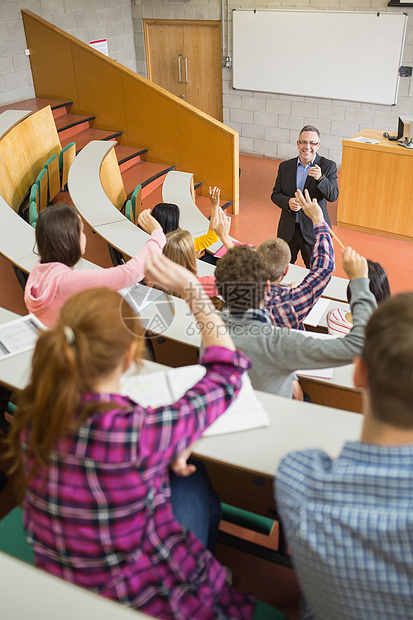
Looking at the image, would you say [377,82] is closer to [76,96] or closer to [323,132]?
[323,132]

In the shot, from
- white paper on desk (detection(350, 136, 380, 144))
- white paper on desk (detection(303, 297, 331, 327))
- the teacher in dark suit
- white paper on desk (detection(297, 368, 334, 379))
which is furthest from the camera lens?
white paper on desk (detection(350, 136, 380, 144))

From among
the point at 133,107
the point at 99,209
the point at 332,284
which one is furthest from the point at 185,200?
the point at 332,284

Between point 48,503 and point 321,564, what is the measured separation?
0.54m

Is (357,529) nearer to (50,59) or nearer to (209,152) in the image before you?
(209,152)

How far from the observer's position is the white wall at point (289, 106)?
668cm

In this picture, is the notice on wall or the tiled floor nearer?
the tiled floor

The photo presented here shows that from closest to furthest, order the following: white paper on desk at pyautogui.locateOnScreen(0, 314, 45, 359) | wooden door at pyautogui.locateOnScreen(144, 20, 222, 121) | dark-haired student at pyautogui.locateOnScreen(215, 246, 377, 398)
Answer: dark-haired student at pyautogui.locateOnScreen(215, 246, 377, 398), white paper on desk at pyautogui.locateOnScreen(0, 314, 45, 359), wooden door at pyautogui.locateOnScreen(144, 20, 222, 121)

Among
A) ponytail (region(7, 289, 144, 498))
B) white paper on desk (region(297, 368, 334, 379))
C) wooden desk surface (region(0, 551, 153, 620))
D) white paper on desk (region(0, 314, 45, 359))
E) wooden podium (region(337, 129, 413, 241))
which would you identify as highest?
ponytail (region(7, 289, 144, 498))

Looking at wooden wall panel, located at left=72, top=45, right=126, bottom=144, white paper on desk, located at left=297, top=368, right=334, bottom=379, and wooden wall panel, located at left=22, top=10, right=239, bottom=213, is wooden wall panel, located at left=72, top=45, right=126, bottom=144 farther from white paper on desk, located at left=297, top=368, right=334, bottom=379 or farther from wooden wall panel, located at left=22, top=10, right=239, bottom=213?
white paper on desk, located at left=297, top=368, right=334, bottom=379

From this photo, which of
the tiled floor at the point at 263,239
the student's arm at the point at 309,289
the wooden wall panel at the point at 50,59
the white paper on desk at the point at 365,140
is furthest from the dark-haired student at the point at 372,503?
the wooden wall panel at the point at 50,59

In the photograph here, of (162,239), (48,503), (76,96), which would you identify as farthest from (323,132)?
(48,503)

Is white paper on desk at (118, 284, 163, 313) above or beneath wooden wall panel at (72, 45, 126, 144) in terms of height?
beneath

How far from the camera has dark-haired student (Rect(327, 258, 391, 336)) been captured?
238 cm

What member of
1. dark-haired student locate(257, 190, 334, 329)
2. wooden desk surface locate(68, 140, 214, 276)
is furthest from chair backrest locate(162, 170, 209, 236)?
dark-haired student locate(257, 190, 334, 329)
